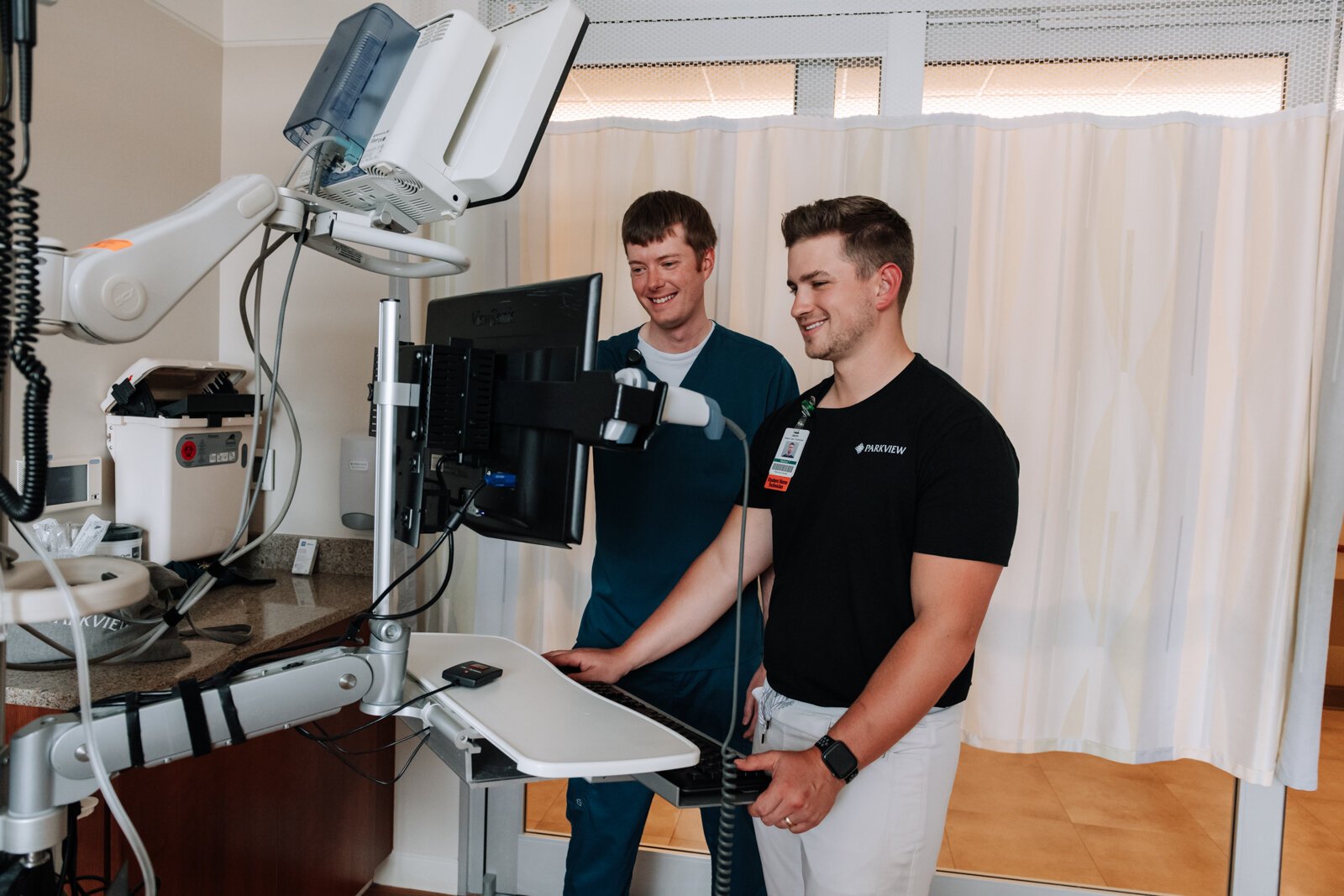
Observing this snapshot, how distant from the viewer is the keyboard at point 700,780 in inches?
39.5

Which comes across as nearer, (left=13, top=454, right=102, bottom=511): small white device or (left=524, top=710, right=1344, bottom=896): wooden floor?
(left=13, top=454, right=102, bottom=511): small white device

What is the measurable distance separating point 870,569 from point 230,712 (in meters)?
0.93

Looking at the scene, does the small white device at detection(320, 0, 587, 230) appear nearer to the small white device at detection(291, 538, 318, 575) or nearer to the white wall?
the white wall

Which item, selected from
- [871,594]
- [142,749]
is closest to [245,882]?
[142,749]

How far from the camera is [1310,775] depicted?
2113mm

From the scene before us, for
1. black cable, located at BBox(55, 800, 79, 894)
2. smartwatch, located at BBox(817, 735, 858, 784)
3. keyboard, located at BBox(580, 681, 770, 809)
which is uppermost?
keyboard, located at BBox(580, 681, 770, 809)

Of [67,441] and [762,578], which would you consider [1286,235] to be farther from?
[67,441]

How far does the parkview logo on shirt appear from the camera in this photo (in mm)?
1418

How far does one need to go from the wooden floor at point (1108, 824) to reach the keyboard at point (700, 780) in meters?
1.57

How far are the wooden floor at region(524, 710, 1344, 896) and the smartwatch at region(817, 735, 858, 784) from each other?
56.2 inches

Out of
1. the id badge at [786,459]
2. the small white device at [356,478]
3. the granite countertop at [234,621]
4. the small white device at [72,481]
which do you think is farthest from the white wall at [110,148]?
the id badge at [786,459]

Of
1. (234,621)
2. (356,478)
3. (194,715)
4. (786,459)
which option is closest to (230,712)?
(194,715)

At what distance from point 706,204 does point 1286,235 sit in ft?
4.50

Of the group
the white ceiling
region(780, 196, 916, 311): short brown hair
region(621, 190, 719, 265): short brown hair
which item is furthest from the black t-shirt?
the white ceiling
